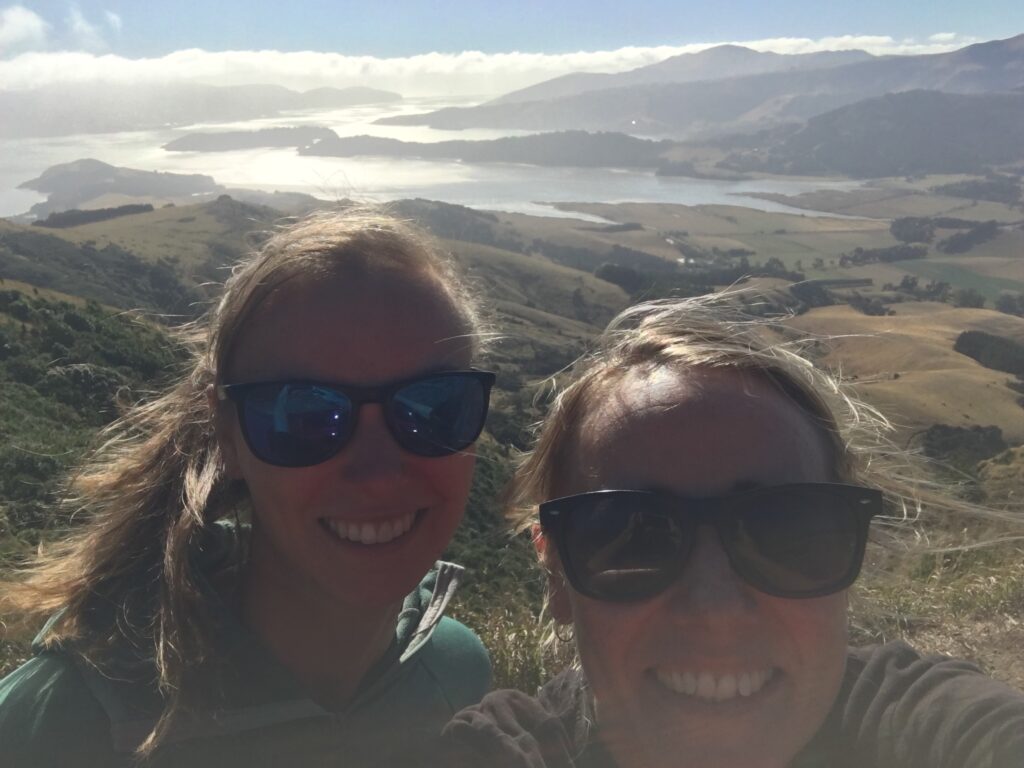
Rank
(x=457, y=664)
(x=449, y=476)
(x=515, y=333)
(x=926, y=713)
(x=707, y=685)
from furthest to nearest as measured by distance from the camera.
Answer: (x=515, y=333) → (x=457, y=664) → (x=449, y=476) → (x=926, y=713) → (x=707, y=685)

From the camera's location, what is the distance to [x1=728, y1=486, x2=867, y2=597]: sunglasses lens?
4.66ft

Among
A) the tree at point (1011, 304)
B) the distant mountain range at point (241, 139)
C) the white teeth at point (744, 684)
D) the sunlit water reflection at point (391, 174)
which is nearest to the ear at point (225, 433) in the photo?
the white teeth at point (744, 684)

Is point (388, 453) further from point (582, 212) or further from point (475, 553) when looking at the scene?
point (582, 212)

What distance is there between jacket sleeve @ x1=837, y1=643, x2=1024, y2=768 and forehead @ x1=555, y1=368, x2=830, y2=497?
418 mm

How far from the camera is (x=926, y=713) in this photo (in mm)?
1536

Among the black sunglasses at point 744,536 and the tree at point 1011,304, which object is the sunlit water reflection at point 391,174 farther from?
the black sunglasses at point 744,536

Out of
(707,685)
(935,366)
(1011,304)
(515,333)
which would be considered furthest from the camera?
(1011,304)

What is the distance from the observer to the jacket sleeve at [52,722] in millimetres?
1739

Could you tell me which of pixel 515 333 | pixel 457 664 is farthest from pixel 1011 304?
pixel 457 664

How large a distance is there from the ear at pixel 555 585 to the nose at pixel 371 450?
373 millimetres

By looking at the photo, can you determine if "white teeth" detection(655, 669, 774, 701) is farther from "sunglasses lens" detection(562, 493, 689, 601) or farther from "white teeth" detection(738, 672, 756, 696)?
"sunglasses lens" detection(562, 493, 689, 601)

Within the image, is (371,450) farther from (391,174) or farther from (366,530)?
(391,174)

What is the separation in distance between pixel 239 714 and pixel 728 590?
1168 mm

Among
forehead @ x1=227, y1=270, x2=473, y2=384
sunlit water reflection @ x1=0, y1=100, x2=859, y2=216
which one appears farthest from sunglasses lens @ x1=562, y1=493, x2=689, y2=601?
sunlit water reflection @ x1=0, y1=100, x2=859, y2=216
